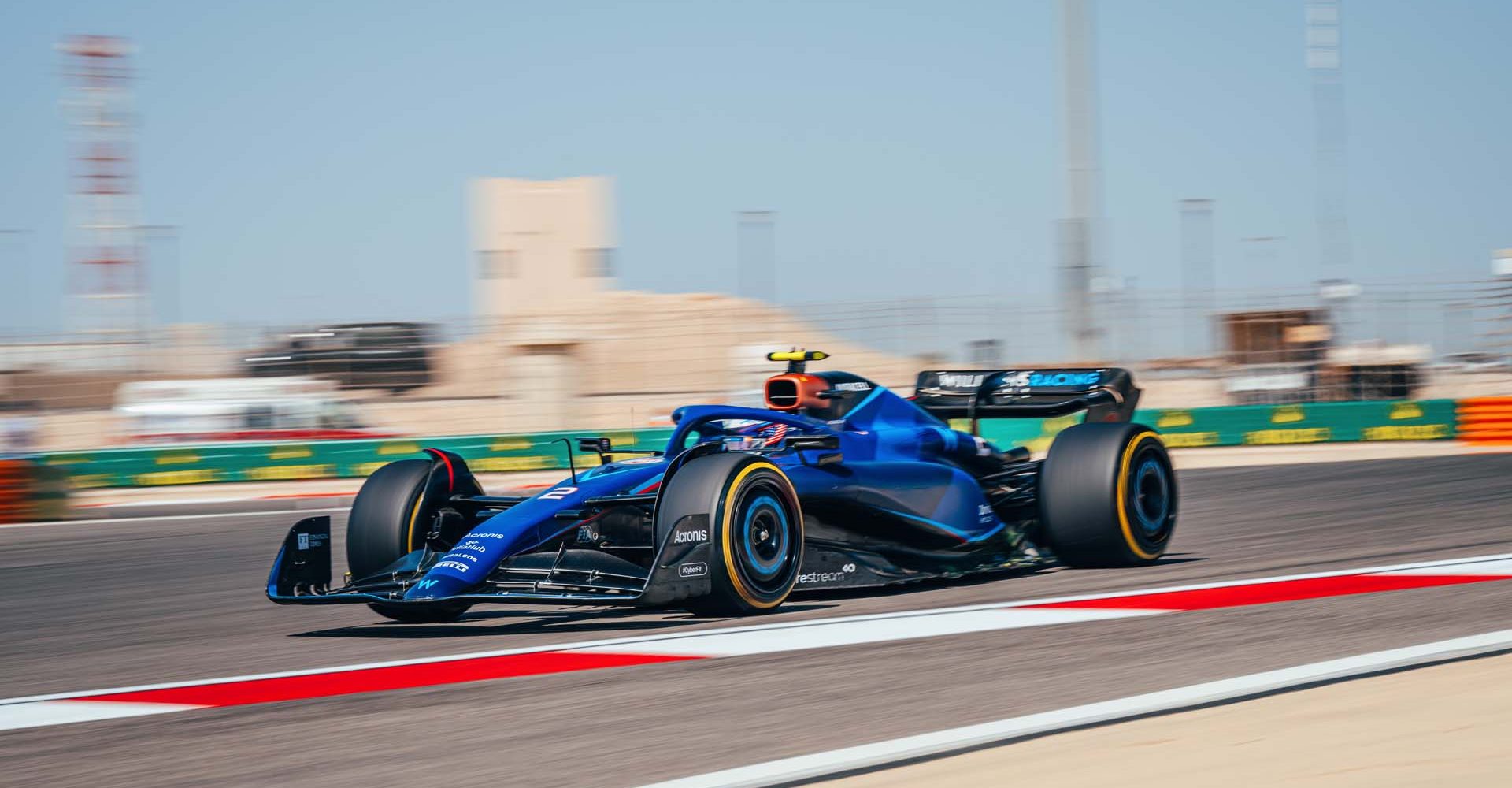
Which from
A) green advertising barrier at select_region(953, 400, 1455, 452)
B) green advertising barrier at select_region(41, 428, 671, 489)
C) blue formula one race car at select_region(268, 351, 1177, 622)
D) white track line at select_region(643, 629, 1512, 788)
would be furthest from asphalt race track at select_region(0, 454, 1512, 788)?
green advertising barrier at select_region(953, 400, 1455, 452)

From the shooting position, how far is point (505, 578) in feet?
19.3

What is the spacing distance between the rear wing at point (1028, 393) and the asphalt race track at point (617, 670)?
0.99 m

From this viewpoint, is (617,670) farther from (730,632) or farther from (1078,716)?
(1078,716)

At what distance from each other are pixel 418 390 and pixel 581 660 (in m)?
17.6

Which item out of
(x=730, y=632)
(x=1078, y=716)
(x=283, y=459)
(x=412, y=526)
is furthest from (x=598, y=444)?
(x=283, y=459)

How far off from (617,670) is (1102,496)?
343 centimetres

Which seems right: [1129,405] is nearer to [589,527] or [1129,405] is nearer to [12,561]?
[589,527]

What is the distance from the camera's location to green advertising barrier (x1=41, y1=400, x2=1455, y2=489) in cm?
1898

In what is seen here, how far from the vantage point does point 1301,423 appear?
1966 centimetres

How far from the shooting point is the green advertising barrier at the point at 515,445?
19.0 meters

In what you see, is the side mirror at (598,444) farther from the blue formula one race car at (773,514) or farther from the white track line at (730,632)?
the white track line at (730,632)

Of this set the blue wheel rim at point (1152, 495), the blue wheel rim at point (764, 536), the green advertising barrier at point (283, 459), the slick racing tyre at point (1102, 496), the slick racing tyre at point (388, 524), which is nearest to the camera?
the blue wheel rim at point (764, 536)

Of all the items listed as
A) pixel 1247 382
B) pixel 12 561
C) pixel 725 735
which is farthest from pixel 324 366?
pixel 725 735

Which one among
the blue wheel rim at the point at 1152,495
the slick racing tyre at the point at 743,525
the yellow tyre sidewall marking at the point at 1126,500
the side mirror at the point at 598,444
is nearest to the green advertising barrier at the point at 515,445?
the blue wheel rim at the point at 1152,495
